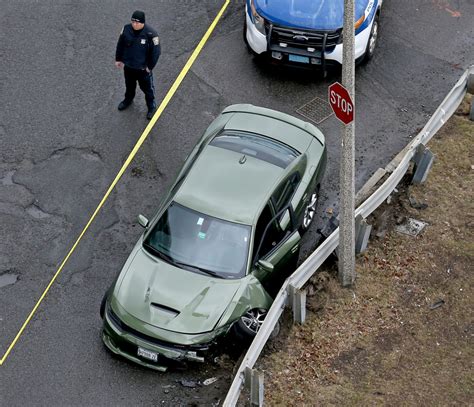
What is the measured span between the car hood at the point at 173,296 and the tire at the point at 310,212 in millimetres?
1837

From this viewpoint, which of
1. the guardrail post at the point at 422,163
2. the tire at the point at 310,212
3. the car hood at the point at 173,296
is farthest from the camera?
the guardrail post at the point at 422,163

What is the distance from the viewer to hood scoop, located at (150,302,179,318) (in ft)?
33.2

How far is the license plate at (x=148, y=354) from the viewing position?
393 inches

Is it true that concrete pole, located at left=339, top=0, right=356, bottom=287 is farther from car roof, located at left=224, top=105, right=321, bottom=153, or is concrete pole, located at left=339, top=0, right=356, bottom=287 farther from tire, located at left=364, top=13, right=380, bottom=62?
tire, located at left=364, top=13, right=380, bottom=62

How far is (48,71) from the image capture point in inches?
578

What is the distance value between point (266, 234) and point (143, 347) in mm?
2103

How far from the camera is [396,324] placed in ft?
35.3

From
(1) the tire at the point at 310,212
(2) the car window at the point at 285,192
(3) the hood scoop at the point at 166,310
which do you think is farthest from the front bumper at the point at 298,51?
(3) the hood scoop at the point at 166,310

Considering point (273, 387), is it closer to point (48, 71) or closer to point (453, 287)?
point (453, 287)

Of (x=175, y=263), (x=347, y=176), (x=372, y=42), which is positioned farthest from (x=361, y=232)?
(x=372, y=42)

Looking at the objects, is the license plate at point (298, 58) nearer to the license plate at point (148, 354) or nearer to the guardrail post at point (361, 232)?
the guardrail post at point (361, 232)

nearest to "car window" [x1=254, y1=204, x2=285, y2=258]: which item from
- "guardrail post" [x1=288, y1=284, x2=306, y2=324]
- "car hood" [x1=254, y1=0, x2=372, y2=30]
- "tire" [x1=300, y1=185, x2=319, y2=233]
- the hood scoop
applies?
"guardrail post" [x1=288, y1=284, x2=306, y2=324]

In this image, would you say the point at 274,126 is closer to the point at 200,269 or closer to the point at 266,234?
the point at 266,234

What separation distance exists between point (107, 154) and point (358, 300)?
4.63 metres
